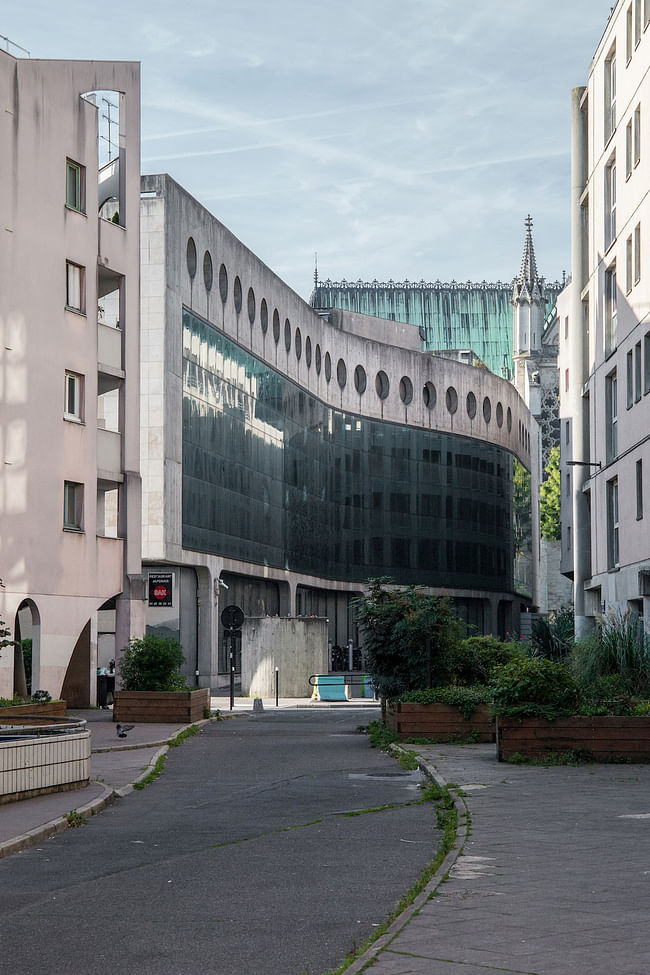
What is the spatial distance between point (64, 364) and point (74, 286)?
8.13 feet

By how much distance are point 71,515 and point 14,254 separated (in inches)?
267

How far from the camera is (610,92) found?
36250 millimetres

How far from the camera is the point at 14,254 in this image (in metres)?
32.9

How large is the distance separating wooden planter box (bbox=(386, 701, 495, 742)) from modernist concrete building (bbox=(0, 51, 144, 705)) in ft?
42.3

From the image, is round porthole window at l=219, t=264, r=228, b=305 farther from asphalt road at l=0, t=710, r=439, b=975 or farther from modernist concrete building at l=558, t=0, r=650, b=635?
asphalt road at l=0, t=710, r=439, b=975

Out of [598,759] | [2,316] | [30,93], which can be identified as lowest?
[598,759]

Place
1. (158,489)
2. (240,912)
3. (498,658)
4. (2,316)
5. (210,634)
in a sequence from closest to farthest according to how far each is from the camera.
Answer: (240,912) < (498,658) < (2,316) < (158,489) < (210,634)

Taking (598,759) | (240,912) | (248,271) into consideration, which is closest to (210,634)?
(248,271)

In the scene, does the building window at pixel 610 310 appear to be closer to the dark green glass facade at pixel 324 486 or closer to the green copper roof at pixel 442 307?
the dark green glass facade at pixel 324 486

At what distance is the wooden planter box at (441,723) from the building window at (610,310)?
1513cm

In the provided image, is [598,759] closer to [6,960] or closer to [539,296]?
[6,960]

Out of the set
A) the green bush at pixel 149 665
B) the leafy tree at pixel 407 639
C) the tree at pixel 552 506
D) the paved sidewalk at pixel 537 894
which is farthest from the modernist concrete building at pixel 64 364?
the tree at pixel 552 506

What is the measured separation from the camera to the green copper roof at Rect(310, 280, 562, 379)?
15325cm

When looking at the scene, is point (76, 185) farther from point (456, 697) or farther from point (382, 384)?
point (382, 384)
